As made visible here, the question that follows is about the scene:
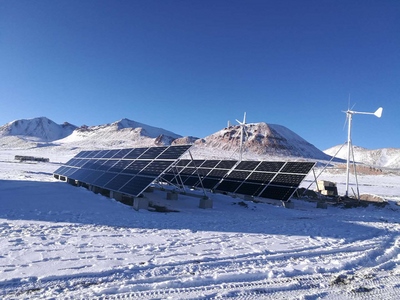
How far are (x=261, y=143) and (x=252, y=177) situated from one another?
14022 cm

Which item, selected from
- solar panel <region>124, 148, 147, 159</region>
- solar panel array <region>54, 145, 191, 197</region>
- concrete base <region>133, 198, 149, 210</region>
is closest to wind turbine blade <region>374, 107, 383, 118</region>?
solar panel array <region>54, 145, 191, 197</region>

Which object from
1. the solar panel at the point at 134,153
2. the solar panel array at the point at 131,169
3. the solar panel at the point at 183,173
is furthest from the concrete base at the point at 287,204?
the solar panel at the point at 134,153

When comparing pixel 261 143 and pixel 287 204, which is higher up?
pixel 261 143

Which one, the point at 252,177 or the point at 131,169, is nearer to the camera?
the point at 131,169

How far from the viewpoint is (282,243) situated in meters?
9.56

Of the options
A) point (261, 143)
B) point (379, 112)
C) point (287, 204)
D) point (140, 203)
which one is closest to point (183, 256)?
point (140, 203)

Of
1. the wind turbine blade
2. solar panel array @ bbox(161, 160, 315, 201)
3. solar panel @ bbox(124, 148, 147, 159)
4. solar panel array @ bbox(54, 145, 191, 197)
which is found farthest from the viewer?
the wind turbine blade

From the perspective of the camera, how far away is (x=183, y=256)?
759 centimetres

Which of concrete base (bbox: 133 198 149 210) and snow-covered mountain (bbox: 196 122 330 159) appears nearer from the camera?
concrete base (bbox: 133 198 149 210)

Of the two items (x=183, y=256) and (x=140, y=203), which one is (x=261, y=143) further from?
(x=183, y=256)

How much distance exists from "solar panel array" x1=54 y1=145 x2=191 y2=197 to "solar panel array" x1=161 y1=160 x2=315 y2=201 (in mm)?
1482

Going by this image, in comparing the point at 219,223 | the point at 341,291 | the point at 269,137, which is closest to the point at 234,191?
the point at 219,223

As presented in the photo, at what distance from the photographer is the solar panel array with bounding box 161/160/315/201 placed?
19953mm

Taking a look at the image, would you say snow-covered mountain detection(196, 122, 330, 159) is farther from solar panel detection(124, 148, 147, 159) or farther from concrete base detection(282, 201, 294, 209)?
concrete base detection(282, 201, 294, 209)
